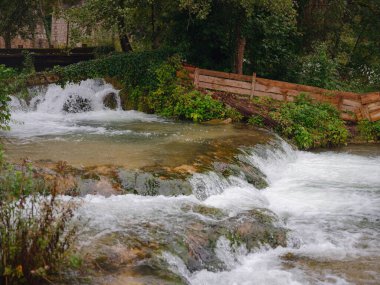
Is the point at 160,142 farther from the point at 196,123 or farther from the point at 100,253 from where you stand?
the point at 100,253

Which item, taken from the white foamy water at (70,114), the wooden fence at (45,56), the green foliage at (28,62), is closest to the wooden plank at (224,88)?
the white foamy water at (70,114)

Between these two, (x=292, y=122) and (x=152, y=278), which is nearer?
(x=152, y=278)

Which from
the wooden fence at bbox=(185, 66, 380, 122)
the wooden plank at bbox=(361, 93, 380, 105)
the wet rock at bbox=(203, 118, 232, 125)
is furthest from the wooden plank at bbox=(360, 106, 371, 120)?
the wet rock at bbox=(203, 118, 232, 125)

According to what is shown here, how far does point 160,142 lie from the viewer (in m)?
12.7

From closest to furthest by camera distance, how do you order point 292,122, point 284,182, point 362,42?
point 284,182, point 292,122, point 362,42

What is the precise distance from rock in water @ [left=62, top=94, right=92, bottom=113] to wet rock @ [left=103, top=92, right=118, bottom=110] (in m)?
0.60

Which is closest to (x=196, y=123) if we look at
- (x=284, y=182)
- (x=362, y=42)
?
(x=284, y=182)

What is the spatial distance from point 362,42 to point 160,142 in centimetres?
1815

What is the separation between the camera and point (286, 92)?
17328mm

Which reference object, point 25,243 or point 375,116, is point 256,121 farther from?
point 25,243

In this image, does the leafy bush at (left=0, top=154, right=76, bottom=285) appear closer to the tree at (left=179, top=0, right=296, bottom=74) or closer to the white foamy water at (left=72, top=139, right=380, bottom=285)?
the white foamy water at (left=72, top=139, right=380, bottom=285)

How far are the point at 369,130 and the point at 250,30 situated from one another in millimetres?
6564

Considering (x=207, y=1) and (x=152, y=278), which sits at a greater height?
(x=207, y=1)

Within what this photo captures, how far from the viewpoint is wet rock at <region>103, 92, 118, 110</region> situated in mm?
18953
